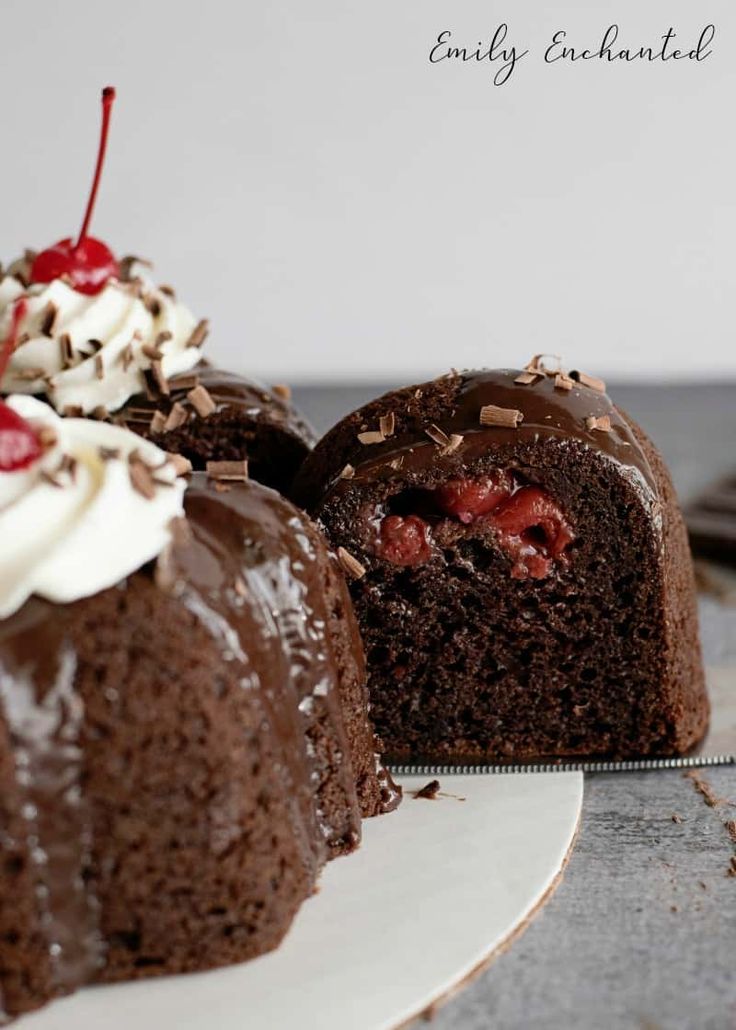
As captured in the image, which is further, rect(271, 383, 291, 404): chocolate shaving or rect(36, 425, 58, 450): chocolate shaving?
rect(271, 383, 291, 404): chocolate shaving

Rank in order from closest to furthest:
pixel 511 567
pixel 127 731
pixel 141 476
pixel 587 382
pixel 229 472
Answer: pixel 127 731 → pixel 141 476 → pixel 229 472 → pixel 511 567 → pixel 587 382

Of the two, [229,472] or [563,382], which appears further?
[563,382]

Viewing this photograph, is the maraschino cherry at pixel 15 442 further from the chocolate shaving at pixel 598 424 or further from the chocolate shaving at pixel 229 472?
the chocolate shaving at pixel 598 424

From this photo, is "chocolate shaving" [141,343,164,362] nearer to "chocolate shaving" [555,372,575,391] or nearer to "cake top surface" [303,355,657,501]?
"cake top surface" [303,355,657,501]

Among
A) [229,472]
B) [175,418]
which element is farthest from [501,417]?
[175,418]

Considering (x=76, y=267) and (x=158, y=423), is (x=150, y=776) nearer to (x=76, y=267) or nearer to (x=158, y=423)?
(x=158, y=423)

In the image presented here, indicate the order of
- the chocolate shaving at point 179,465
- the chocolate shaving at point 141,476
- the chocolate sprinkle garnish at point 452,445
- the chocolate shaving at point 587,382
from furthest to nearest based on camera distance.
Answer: the chocolate shaving at point 587,382 < the chocolate sprinkle garnish at point 452,445 < the chocolate shaving at point 179,465 < the chocolate shaving at point 141,476

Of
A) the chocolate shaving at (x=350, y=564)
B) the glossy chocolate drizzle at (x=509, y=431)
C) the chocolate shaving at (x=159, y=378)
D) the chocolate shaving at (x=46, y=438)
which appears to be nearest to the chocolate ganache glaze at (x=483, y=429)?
the glossy chocolate drizzle at (x=509, y=431)

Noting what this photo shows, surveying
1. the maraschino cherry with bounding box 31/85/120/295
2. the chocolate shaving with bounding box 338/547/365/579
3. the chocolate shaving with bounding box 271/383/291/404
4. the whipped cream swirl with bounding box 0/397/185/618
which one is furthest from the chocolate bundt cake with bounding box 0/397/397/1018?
the chocolate shaving with bounding box 271/383/291/404
